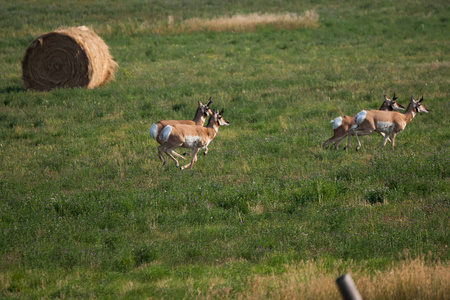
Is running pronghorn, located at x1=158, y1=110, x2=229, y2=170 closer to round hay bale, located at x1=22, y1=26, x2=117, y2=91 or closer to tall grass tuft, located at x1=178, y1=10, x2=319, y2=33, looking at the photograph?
round hay bale, located at x1=22, y1=26, x2=117, y2=91

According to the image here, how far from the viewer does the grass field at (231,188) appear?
671 centimetres

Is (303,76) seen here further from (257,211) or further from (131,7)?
(131,7)

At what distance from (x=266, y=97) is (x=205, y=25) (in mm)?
15860

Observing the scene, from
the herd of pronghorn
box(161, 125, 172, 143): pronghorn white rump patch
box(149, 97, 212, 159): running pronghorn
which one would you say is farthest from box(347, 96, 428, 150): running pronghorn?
box(161, 125, 172, 143): pronghorn white rump patch

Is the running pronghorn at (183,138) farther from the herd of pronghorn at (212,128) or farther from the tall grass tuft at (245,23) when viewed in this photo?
the tall grass tuft at (245,23)

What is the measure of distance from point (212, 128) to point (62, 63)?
9783mm

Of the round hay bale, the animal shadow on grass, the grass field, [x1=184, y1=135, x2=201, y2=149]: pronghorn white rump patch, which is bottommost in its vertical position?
the grass field

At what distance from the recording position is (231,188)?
32.6 feet

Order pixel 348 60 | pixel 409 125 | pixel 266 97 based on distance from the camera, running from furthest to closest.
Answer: pixel 348 60, pixel 266 97, pixel 409 125

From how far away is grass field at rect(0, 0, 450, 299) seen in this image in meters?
6.71

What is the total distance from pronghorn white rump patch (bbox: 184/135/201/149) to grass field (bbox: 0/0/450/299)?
0.61 meters

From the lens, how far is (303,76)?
813 inches

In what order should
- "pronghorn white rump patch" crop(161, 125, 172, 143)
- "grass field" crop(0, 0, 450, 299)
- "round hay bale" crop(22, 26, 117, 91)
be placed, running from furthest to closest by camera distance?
"round hay bale" crop(22, 26, 117, 91) → "pronghorn white rump patch" crop(161, 125, 172, 143) → "grass field" crop(0, 0, 450, 299)

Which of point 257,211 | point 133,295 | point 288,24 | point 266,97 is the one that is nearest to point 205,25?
point 288,24
